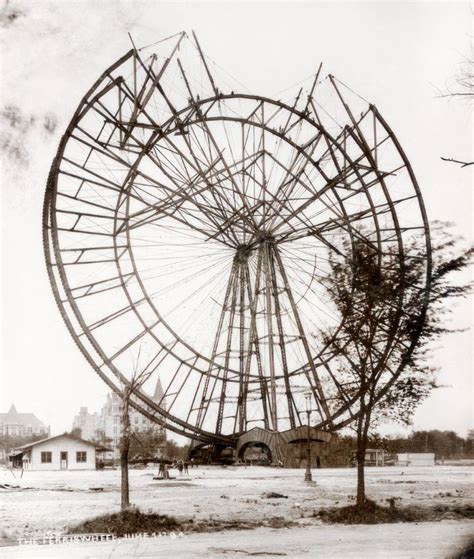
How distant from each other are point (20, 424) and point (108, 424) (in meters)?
3.09

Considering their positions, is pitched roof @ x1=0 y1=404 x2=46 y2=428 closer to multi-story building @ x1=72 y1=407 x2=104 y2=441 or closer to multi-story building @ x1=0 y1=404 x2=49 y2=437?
multi-story building @ x1=0 y1=404 x2=49 y2=437

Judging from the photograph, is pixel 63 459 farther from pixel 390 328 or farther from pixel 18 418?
pixel 390 328

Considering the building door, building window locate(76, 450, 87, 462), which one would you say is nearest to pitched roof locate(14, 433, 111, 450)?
the building door

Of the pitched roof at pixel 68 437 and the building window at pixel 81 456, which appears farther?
the building window at pixel 81 456

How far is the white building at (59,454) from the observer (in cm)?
1695

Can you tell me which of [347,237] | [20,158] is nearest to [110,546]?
[20,158]

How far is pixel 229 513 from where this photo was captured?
13.5 metres

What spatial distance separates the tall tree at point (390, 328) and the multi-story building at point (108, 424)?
5085 millimetres

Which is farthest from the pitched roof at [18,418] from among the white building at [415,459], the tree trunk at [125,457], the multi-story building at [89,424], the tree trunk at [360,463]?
the white building at [415,459]

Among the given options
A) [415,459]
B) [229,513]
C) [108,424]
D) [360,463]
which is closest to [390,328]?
[360,463]

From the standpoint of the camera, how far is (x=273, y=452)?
1594 cm

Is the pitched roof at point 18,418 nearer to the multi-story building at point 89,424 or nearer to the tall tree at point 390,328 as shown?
the multi-story building at point 89,424

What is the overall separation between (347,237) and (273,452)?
18.1ft

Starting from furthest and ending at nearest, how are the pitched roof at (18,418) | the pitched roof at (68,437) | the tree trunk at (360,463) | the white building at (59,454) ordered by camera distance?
the white building at (59,454) < the pitched roof at (68,437) < the tree trunk at (360,463) < the pitched roof at (18,418)
